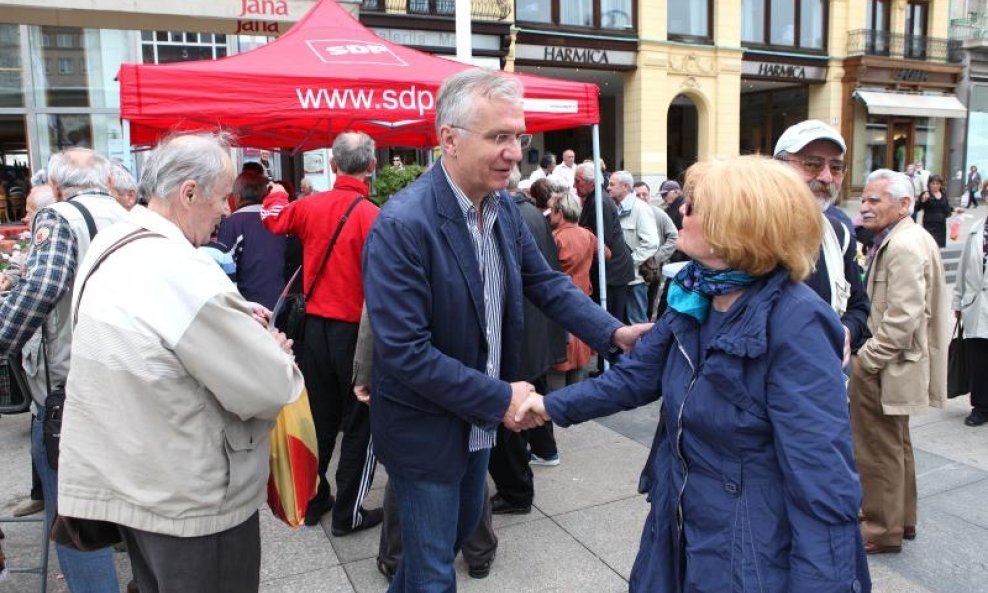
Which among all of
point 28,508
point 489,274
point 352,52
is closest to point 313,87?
point 352,52

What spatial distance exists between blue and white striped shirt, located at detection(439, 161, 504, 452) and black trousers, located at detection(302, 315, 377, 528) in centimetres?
145

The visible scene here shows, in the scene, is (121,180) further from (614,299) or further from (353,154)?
(614,299)

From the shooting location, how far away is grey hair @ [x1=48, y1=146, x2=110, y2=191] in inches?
119

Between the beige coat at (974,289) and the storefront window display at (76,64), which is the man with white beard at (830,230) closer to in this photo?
the beige coat at (974,289)

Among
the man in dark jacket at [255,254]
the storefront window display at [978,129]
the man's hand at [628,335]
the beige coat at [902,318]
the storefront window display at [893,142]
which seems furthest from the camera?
the storefront window display at [978,129]

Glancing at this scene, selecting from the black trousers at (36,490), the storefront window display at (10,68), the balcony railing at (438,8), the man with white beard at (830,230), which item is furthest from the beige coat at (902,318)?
the balcony railing at (438,8)

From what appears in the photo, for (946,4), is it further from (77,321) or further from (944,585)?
(77,321)

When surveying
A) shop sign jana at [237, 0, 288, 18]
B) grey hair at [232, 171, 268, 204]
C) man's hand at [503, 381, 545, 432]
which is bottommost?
man's hand at [503, 381, 545, 432]

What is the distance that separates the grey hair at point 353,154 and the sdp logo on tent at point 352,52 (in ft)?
5.03

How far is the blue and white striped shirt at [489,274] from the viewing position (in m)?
2.37

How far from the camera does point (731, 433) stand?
1757 millimetres

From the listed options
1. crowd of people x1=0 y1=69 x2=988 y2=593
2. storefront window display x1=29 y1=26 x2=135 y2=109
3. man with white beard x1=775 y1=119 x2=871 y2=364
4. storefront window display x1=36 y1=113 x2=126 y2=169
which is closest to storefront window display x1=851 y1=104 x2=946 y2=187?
storefront window display x1=29 y1=26 x2=135 y2=109

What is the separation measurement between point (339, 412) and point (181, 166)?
7.63 ft

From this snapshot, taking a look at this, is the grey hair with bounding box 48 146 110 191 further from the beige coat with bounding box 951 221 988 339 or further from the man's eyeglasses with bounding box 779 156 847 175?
the beige coat with bounding box 951 221 988 339
